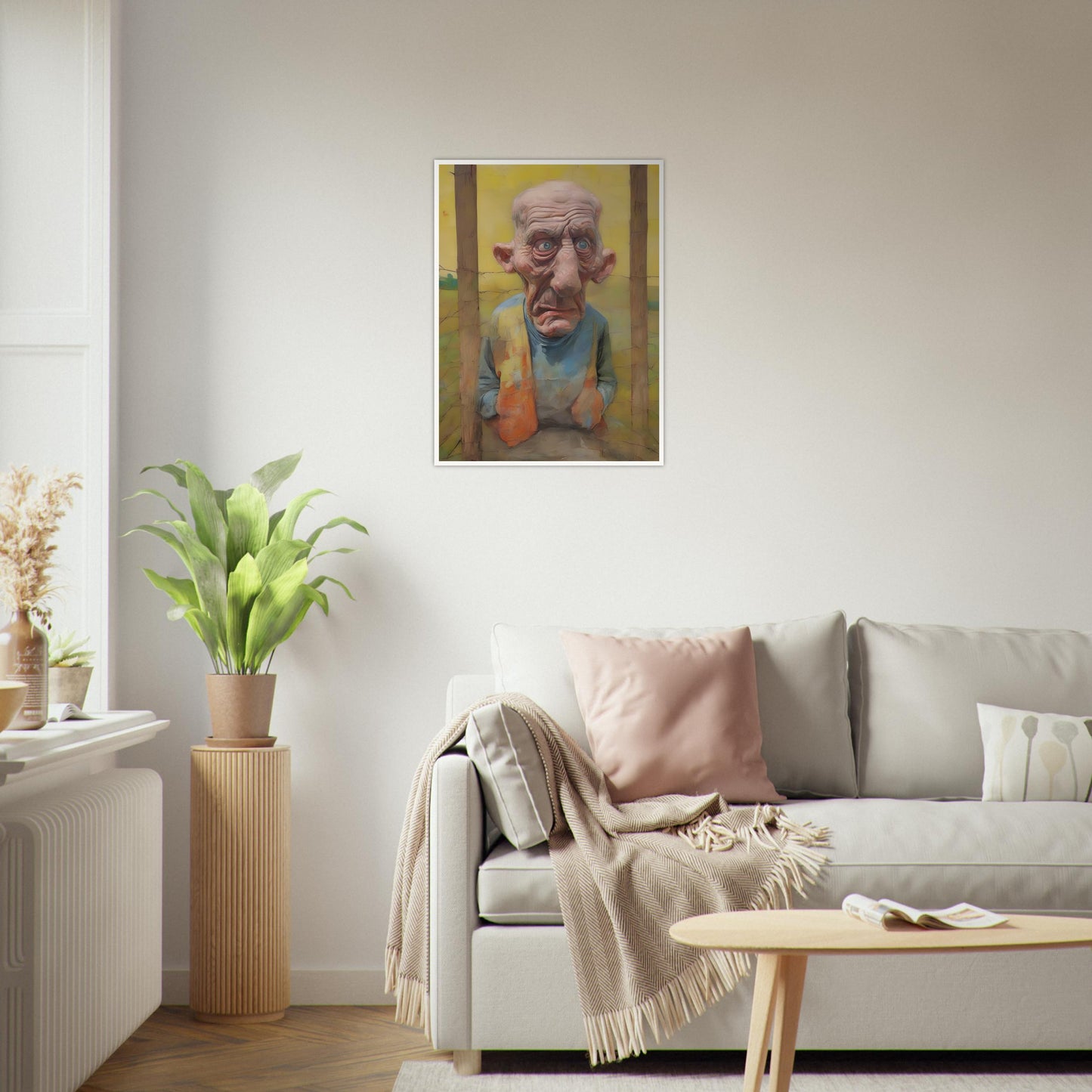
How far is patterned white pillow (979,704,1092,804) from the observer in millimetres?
2725

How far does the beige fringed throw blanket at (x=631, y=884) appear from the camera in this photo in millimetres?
2297

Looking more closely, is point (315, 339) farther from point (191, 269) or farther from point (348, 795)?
point (348, 795)

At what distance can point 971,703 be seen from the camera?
2.93 metres

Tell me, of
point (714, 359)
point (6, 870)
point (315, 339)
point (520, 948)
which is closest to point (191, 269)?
point (315, 339)

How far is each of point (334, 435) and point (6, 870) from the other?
1618 mm

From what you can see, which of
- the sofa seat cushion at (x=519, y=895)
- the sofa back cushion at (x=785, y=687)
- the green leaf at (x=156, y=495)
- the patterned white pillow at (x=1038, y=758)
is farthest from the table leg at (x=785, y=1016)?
the green leaf at (x=156, y=495)

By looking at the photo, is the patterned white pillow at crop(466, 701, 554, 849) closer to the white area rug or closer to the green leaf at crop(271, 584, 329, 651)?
the white area rug

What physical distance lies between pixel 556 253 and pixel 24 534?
1734 millimetres

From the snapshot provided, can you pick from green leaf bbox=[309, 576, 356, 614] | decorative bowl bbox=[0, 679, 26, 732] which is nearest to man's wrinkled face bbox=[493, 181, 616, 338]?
green leaf bbox=[309, 576, 356, 614]

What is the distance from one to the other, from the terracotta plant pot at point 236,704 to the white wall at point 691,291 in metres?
0.45

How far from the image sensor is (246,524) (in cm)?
298

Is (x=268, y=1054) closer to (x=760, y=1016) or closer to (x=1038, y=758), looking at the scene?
(x=760, y=1016)

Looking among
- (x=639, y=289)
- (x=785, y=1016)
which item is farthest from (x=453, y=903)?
(x=639, y=289)

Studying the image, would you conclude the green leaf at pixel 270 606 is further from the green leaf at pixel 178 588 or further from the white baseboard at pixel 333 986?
the white baseboard at pixel 333 986
